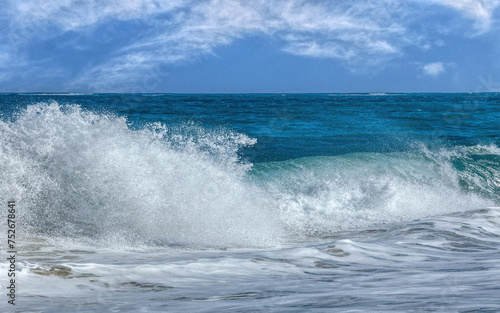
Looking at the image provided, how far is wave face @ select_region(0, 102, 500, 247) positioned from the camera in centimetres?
495

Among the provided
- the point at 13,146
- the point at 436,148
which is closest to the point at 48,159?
the point at 13,146

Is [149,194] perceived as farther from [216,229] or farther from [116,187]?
Answer: [216,229]

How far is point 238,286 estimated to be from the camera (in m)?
3.19

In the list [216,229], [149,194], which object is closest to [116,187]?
[149,194]

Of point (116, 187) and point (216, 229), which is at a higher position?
point (116, 187)

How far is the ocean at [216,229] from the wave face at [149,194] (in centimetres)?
2

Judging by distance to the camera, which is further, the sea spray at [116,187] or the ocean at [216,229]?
the sea spray at [116,187]

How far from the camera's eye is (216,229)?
5.02 metres

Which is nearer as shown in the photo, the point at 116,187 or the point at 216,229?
the point at 216,229

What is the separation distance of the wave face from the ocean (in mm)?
18

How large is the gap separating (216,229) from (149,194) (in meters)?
0.96

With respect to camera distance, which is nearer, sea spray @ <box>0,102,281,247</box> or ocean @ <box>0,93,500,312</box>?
ocean @ <box>0,93,500,312</box>

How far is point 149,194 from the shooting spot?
5.41 m

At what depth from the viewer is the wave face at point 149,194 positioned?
4.95 m
